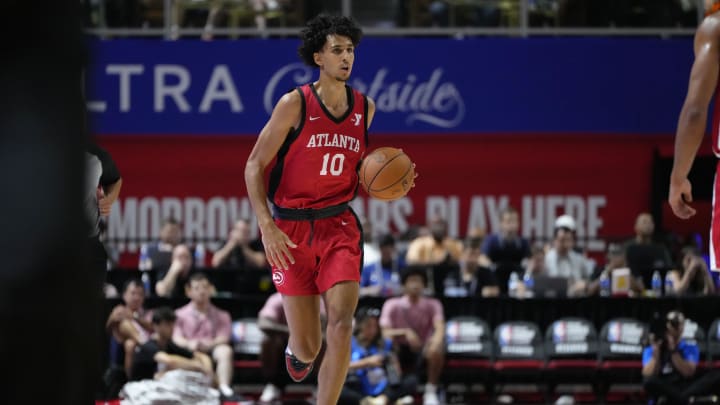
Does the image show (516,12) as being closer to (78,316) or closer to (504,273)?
(504,273)

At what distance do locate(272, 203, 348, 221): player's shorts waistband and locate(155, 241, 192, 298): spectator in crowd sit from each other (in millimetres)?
6761

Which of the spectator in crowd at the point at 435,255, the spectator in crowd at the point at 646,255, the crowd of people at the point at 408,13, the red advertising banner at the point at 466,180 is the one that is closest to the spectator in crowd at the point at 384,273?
the spectator in crowd at the point at 435,255

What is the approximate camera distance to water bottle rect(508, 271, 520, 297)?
13477mm

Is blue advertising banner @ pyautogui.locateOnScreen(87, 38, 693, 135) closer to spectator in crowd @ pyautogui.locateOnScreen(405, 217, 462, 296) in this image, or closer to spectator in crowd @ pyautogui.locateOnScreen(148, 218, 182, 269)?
spectator in crowd @ pyautogui.locateOnScreen(148, 218, 182, 269)

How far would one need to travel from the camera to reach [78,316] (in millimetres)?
1401

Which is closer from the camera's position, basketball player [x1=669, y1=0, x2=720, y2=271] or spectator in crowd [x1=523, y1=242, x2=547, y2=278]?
basketball player [x1=669, y1=0, x2=720, y2=271]

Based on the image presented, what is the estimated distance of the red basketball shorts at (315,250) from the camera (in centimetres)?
635

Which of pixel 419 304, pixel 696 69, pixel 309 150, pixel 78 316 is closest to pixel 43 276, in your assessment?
pixel 78 316

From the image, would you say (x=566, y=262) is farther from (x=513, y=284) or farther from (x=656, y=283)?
(x=656, y=283)

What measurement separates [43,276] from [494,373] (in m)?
11.9

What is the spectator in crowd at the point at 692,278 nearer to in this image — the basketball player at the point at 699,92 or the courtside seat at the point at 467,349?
the courtside seat at the point at 467,349

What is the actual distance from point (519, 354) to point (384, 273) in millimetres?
1914

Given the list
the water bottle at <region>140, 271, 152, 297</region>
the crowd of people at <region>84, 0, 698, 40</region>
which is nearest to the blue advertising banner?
the crowd of people at <region>84, 0, 698, 40</region>

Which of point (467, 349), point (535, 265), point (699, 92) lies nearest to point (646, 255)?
point (535, 265)
